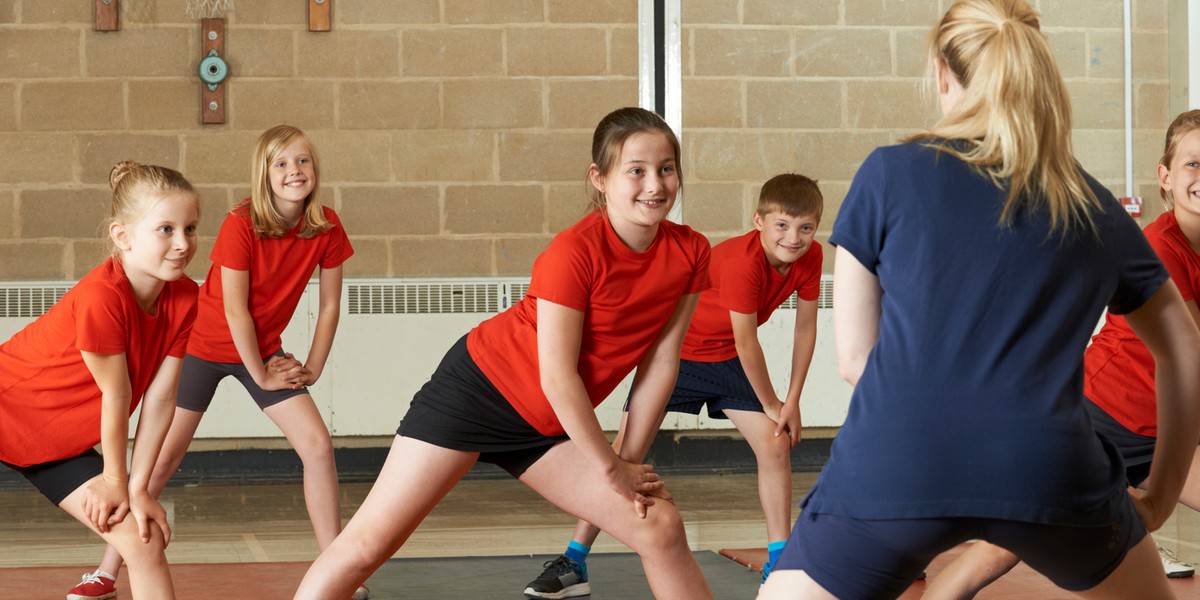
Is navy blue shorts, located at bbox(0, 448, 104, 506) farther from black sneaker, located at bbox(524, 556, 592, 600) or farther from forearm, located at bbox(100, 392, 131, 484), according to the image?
black sneaker, located at bbox(524, 556, 592, 600)

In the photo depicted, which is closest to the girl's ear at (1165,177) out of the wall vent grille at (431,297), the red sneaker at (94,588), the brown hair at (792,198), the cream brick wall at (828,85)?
the brown hair at (792,198)

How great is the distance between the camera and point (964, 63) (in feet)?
4.77

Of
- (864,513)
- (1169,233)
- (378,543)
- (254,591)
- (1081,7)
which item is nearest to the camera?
(864,513)

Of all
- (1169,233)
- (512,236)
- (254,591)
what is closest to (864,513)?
(1169,233)

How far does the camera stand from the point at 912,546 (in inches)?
54.7

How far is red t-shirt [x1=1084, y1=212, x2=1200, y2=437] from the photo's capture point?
2627mm

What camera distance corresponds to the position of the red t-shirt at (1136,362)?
263 cm

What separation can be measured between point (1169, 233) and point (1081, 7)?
3657 mm

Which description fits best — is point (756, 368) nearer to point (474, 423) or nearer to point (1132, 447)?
point (1132, 447)

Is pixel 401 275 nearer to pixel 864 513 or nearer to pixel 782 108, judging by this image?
pixel 782 108

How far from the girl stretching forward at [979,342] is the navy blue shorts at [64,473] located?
62.5 inches

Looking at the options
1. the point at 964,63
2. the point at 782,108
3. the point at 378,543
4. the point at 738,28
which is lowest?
the point at 378,543

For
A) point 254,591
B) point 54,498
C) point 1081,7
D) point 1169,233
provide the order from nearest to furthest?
point 54,498, point 1169,233, point 254,591, point 1081,7

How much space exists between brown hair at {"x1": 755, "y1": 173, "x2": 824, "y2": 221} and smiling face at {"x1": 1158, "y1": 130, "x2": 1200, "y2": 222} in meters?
1.02
